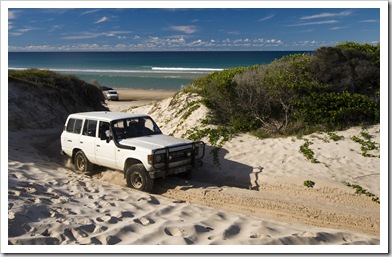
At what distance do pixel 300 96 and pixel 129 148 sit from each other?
6581 mm

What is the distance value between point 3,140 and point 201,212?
154 inches

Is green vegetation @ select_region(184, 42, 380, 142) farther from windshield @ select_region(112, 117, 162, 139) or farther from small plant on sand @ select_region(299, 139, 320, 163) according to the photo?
windshield @ select_region(112, 117, 162, 139)

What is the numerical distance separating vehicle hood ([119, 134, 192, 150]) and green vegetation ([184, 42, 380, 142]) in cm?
305

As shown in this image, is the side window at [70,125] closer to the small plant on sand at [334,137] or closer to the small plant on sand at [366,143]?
the small plant on sand at [334,137]

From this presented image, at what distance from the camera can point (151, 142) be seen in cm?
898

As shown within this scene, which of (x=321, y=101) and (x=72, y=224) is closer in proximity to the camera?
(x=72, y=224)

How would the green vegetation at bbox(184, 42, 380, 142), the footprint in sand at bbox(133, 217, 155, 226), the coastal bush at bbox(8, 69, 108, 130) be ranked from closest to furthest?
the footprint in sand at bbox(133, 217, 155, 226), the green vegetation at bbox(184, 42, 380, 142), the coastal bush at bbox(8, 69, 108, 130)

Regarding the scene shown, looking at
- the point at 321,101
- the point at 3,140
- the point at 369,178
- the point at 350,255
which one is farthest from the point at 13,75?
the point at 350,255

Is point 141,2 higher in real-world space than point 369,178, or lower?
higher

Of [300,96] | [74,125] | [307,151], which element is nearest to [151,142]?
[74,125]

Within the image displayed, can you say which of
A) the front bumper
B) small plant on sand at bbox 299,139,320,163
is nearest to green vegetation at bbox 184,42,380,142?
small plant on sand at bbox 299,139,320,163

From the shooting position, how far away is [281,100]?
12.8 metres

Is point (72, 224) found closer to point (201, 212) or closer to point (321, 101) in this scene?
point (201, 212)

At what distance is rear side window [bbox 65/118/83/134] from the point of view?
410 inches
